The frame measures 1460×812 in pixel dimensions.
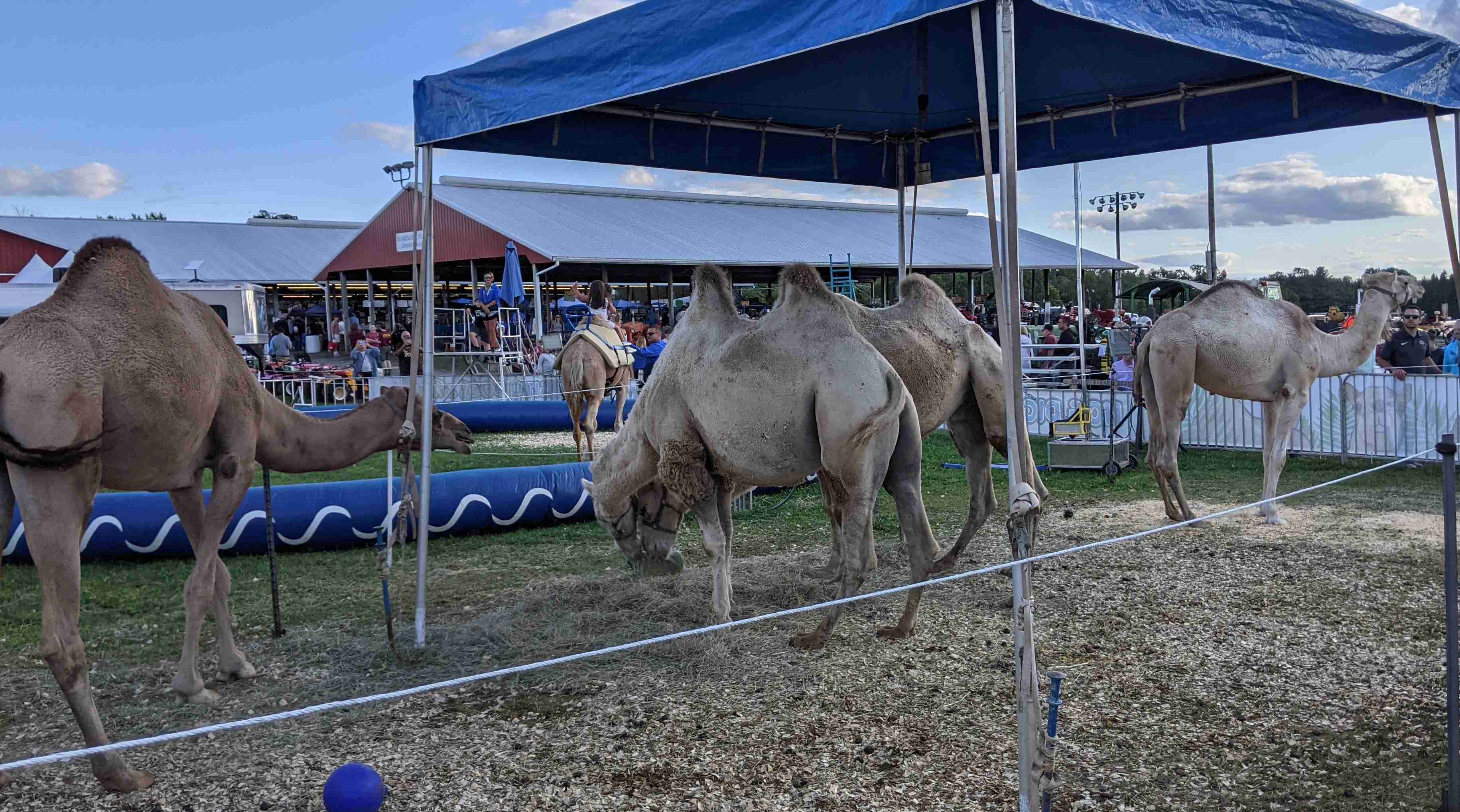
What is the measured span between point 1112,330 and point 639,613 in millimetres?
10767

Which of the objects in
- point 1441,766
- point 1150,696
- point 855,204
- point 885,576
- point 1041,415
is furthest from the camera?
point 855,204

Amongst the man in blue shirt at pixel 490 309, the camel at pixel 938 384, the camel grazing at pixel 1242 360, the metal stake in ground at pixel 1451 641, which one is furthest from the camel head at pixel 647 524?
the man in blue shirt at pixel 490 309

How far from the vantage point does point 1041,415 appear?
52.6ft

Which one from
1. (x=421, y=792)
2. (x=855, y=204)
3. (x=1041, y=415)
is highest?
(x=855, y=204)

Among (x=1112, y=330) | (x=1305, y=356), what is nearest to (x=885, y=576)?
(x=1305, y=356)

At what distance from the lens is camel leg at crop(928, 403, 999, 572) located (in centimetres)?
704

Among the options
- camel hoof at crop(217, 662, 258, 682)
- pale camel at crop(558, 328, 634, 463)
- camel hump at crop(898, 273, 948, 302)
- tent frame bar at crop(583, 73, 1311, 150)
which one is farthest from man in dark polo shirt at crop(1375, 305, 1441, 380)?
camel hoof at crop(217, 662, 258, 682)

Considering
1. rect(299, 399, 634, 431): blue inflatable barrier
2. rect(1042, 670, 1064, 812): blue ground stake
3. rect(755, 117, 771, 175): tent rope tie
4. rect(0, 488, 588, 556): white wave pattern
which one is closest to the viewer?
rect(1042, 670, 1064, 812): blue ground stake

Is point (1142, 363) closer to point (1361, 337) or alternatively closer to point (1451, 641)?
→ point (1361, 337)

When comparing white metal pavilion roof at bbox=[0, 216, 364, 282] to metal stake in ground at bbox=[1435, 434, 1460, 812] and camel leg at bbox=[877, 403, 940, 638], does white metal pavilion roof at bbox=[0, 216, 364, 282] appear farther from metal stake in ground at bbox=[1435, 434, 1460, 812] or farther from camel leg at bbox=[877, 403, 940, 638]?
metal stake in ground at bbox=[1435, 434, 1460, 812]

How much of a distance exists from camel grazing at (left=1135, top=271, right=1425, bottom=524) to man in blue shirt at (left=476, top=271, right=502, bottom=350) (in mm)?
14142

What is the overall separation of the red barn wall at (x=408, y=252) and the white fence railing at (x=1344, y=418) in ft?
54.0

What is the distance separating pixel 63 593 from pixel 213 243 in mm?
35933

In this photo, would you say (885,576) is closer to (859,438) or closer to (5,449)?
(859,438)
